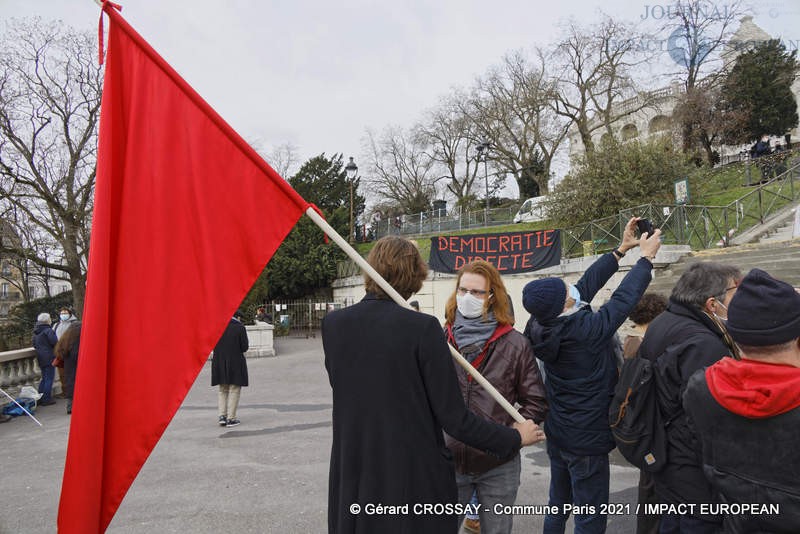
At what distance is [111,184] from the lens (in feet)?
6.75

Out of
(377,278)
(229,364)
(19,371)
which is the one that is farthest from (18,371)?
(377,278)

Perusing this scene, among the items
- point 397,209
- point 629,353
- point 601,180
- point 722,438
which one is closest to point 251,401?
point 629,353

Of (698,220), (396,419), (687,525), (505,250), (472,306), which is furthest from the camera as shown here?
(505,250)

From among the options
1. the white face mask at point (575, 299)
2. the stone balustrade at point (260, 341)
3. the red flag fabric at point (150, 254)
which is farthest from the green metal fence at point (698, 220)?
the red flag fabric at point (150, 254)

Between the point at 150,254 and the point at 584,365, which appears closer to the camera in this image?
the point at 150,254

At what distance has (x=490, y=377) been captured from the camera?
111 inches

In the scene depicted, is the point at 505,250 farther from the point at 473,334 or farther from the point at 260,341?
the point at 473,334

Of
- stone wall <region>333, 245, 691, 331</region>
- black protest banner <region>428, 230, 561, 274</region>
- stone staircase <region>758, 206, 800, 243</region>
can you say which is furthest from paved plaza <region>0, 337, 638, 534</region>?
stone staircase <region>758, 206, 800, 243</region>

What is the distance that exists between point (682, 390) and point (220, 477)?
14.8 feet

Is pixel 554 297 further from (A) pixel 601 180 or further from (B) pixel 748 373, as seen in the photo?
(A) pixel 601 180

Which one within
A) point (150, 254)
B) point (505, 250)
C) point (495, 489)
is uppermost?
point (505, 250)

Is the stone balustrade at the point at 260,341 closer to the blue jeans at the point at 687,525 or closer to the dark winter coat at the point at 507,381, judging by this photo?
the dark winter coat at the point at 507,381

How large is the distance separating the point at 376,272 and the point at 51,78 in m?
24.7

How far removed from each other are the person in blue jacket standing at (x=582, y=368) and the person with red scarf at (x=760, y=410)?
1024 mm
